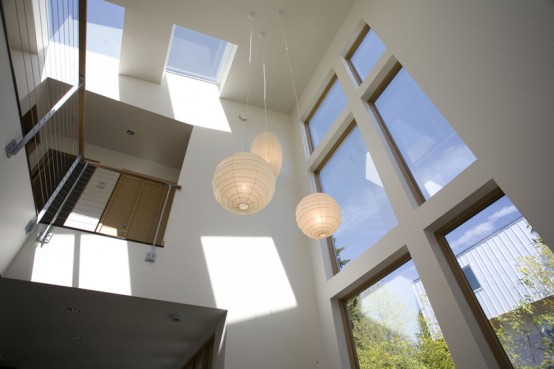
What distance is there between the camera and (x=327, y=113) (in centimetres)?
515

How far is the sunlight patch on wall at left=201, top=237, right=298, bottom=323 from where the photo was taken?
3.55m

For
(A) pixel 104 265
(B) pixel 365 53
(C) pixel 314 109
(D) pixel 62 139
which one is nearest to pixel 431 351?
(A) pixel 104 265

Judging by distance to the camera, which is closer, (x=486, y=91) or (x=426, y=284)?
(x=486, y=91)

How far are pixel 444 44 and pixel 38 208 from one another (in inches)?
150

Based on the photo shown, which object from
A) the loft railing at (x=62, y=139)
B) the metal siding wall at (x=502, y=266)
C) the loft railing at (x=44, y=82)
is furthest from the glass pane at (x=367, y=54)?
the loft railing at (x=44, y=82)

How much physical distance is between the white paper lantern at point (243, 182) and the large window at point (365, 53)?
2621 millimetres

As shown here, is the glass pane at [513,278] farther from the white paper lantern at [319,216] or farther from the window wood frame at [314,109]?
the window wood frame at [314,109]

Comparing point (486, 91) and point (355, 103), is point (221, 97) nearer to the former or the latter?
point (355, 103)

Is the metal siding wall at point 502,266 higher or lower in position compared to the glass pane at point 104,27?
lower

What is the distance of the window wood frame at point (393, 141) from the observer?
3128 mm

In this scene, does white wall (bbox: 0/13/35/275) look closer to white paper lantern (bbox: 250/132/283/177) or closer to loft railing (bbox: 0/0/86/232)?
loft railing (bbox: 0/0/86/232)

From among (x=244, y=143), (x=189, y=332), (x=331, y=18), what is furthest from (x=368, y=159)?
(x=189, y=332)

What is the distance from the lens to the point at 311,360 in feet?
11.5

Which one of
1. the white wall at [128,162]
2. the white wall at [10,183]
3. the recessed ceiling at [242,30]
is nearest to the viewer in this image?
the white wall at [10,183]
